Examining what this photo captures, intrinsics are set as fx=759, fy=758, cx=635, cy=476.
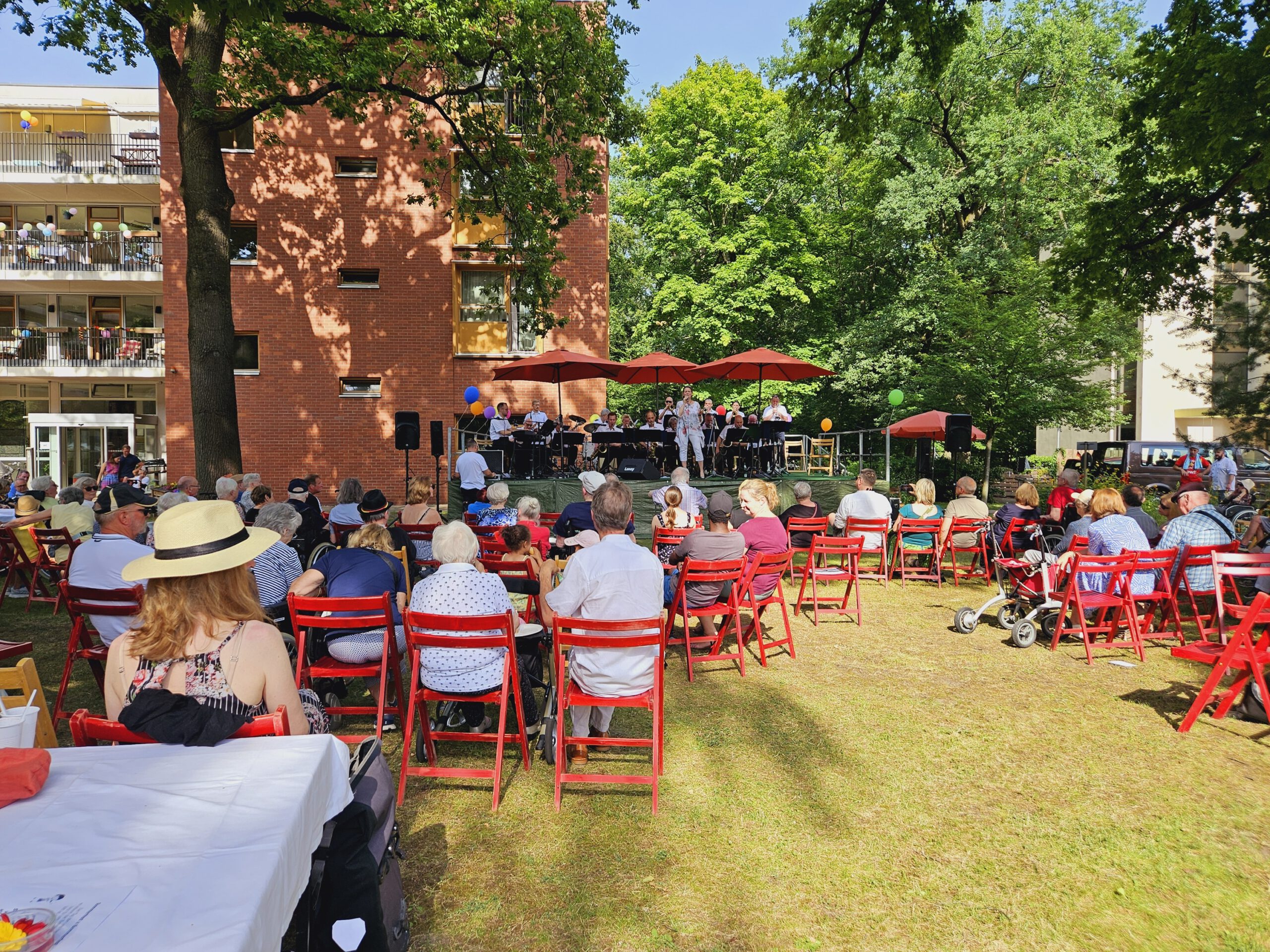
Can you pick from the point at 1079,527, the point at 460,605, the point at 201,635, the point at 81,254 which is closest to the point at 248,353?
the point at 81,254

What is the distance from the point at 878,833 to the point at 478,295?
1776 centimetres

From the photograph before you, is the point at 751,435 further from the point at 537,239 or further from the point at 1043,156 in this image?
the point at 1043,156

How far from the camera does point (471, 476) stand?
1209 centimetres

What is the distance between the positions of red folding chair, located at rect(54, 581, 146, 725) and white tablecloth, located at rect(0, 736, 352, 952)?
3193 millimetres

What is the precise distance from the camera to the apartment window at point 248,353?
1892 cm

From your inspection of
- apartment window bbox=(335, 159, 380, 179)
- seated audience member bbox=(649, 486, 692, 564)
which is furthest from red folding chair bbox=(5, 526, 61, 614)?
apartment window bbox=(335, 159, 380, 179)

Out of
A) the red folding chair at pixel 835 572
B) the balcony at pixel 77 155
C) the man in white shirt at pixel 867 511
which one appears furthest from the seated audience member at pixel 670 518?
the balcony at pixel 77 155

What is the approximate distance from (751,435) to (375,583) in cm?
1154

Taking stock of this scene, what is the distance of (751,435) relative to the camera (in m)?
15.4

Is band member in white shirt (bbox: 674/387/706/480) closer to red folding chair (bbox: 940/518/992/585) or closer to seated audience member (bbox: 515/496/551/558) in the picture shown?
red folding chair (bbox: 940/518/992/585)

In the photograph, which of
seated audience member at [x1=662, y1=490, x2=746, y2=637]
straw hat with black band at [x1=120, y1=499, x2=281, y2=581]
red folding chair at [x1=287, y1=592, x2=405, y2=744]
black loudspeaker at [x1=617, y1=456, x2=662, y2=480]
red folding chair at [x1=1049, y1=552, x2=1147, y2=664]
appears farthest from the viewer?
black loudspeaker at [x1=617, y1=456, x2=662, y2=480]

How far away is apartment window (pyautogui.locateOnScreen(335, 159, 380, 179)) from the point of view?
18688mm

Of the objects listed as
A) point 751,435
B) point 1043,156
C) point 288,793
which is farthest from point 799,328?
point 288,793

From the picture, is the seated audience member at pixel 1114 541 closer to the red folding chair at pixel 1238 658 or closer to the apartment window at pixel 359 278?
the red folding chair at pixel 1238 658
